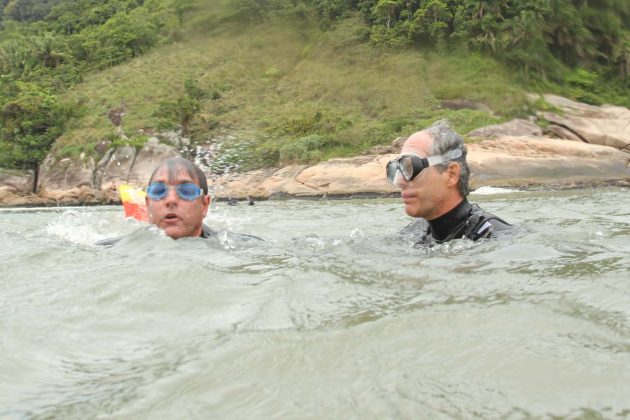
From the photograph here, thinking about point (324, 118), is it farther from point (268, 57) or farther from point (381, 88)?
point (268, 57)

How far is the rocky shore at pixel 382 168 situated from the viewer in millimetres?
18172

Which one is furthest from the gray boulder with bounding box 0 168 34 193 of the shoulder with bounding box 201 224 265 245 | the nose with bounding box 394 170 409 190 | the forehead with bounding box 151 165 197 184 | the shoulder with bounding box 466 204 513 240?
the shoulder with bounding box 466 204 513 240

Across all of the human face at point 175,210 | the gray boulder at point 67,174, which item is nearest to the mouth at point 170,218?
the human face at point 175,210

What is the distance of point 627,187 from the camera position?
1656cm

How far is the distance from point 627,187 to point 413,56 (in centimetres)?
1600

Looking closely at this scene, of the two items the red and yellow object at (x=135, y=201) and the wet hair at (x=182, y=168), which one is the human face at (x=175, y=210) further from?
the red and yellow object at (x=135, y=201)

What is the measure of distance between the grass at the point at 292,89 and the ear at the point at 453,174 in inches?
718

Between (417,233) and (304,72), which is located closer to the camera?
(417,233)

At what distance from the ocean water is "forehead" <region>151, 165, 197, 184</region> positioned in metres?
0.61

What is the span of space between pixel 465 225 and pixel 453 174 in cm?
34

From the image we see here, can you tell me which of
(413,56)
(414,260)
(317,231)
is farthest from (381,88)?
(414,260)

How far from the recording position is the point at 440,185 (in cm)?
399

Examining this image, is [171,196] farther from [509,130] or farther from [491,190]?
[509,130]

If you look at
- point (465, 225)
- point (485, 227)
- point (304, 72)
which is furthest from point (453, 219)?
point (304, 72)
